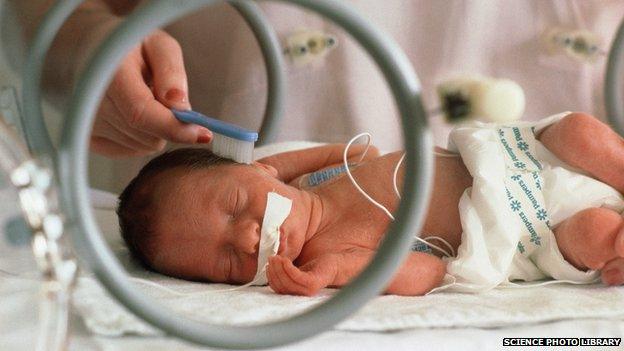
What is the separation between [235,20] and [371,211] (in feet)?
1.63

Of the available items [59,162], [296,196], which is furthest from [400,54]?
[296,196]

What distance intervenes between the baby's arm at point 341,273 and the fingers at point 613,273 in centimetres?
23

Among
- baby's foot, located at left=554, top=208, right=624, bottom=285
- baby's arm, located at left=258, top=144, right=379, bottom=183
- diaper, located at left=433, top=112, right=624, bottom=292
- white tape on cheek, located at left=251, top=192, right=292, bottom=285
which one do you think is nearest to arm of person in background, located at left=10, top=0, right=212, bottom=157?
white tape on cheek, located at left=251, top=192, right=292, bottom=285

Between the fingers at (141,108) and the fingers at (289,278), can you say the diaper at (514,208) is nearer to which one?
the fingers at (289,278)

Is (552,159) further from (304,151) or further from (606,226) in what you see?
(304,151)

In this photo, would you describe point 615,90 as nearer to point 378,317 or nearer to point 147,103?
point 378,317

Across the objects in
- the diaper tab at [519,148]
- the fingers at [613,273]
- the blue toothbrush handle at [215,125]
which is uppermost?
the blue toothbrush handle at [215,125]

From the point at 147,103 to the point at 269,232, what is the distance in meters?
0.24

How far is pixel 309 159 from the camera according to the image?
4.32ft

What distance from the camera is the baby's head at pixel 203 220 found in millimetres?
1007

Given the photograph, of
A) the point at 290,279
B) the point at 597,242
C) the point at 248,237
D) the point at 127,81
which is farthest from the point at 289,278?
the point at 597,242

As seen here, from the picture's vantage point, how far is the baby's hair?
1030mm

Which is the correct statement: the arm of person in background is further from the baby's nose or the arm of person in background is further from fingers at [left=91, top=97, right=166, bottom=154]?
the baby's nose

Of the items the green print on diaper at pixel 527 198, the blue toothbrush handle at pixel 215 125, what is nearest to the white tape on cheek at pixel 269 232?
the blue toothbrush handle at pixel 215 125
